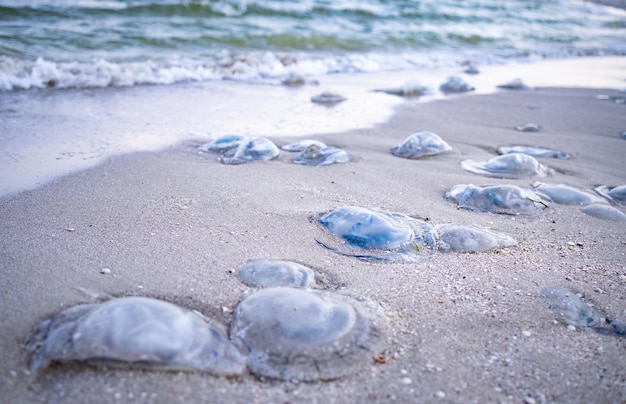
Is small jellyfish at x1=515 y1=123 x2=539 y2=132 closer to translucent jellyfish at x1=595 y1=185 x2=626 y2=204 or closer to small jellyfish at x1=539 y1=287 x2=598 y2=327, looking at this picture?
translucent jellyfish at x1=595 y1=185 x2=626 y2=204

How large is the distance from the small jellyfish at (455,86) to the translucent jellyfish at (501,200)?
3202mm

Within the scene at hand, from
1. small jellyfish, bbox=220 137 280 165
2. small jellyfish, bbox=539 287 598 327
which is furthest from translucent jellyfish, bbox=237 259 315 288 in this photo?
small jellyfish, bbox=220 137 280 165

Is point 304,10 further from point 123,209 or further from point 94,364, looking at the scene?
point 94,364

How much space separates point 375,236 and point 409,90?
11.9 feet

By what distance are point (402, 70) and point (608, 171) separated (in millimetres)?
4215

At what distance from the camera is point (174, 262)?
5.96 feet

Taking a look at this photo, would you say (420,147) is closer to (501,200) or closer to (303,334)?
(501,200)

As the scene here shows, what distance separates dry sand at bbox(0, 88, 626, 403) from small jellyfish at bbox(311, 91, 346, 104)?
1.67 meters

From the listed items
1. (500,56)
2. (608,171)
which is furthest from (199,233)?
(500,56)

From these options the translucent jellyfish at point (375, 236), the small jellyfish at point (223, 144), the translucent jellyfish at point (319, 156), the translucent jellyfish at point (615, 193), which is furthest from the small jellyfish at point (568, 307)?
the small jellyfish at point (223, 144)

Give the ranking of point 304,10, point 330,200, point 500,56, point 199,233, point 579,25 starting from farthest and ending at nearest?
point 579,25 < point 304,10 < point 500,56 < point 330,200 < point 199,233

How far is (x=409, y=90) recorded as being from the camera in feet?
17.4

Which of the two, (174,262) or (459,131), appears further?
(459,131)

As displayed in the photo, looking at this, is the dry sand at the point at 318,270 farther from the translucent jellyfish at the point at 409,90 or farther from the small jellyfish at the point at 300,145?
the translucent jellyfish at the point at 409,90
